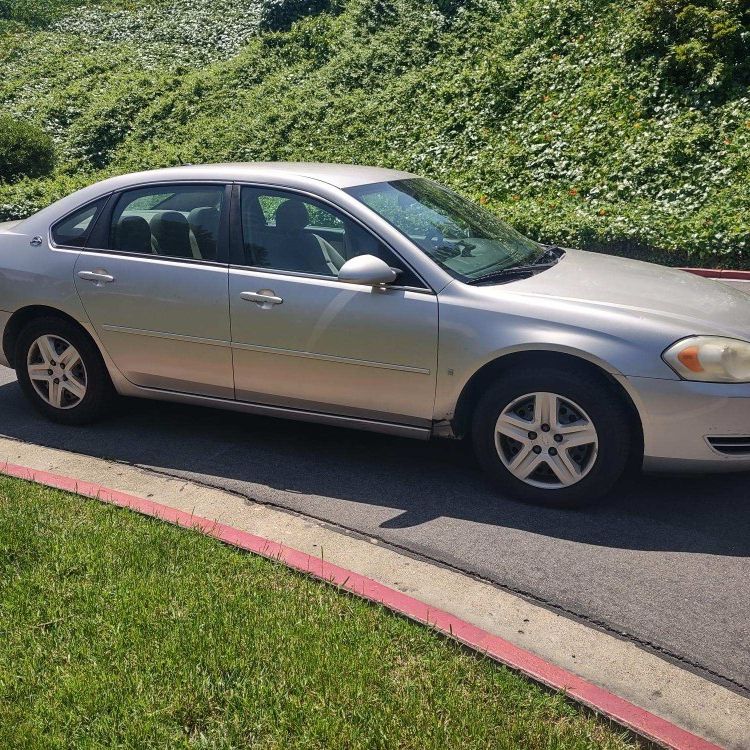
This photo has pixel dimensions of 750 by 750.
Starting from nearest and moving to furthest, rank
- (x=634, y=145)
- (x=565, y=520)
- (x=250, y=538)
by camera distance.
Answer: (x=250, y=538) → (x=565, y=520) → (x=634, y=145)

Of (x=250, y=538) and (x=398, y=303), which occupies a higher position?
(x=398, y=303)

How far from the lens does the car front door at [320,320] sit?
17.2ft

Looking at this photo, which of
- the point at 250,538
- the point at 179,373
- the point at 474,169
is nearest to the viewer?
the point at 250,538

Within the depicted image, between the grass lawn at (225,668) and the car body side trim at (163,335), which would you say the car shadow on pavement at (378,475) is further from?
the grass lawn at (225,668)

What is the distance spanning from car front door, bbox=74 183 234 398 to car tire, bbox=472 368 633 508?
162cm

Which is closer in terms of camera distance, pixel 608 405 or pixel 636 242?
pixel 608 405

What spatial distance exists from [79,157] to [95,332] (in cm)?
1378

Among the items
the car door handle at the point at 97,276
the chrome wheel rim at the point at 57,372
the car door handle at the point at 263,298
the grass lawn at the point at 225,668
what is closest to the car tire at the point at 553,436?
the car door handle at the point at 263,298

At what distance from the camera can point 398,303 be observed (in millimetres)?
5238

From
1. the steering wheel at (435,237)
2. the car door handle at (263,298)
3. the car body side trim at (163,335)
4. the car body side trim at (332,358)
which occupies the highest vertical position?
the steering wheel at (435,237)

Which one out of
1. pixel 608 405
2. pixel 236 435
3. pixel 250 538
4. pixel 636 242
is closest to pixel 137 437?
pixel 236 435

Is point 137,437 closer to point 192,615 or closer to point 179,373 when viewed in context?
point 179,373

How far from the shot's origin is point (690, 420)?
15.5 feet

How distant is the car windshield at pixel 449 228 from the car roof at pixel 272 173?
4.6 inches
